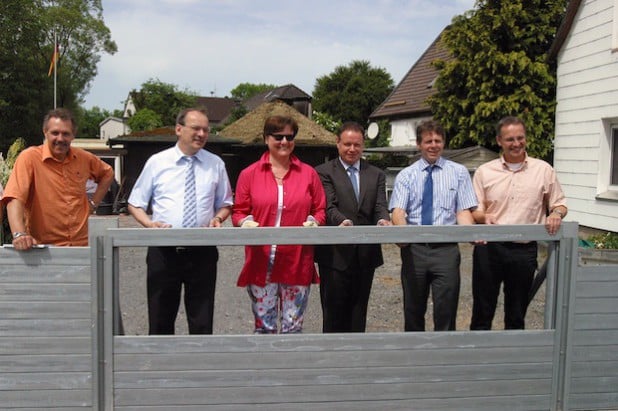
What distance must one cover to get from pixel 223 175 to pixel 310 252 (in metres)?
0.76

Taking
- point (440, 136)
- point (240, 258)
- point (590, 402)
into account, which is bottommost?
point (590, 402)

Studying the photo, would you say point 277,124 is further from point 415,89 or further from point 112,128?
point 112,128

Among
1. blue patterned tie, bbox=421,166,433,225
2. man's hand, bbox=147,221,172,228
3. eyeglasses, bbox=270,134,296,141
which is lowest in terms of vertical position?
man's hand, bbox=147,221,172,228

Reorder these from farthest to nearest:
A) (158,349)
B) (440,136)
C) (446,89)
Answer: (446,89) < (440,136) < (158,349)

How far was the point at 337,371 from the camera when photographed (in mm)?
3189

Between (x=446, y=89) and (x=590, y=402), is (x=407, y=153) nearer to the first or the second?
(x=446, y=89)

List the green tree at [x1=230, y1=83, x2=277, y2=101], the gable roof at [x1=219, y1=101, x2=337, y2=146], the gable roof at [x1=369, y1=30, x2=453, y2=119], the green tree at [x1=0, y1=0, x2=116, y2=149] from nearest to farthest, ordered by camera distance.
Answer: the gable roof at [x1=369, y1=30, x2=453, y2=119] < the gable roof at [x1=219, y1=101, x2=337, y2=146] < the green tree at [x1=0, y1=0, x2=116, y2=149] < the green tree at [x1=230, y1=83, x2=277, y2=101]

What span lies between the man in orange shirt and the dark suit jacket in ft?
5.08

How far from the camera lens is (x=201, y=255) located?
11.7 feet

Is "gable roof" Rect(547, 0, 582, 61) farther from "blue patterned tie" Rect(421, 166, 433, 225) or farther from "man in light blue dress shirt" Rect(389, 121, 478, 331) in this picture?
"blue patterned tie" Rect(421, 166, 433, 225)

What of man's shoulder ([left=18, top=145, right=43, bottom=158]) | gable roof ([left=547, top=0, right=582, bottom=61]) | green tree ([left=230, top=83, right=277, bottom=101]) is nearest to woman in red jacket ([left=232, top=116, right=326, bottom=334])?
man's shoulder ([left=18, top=145, right=43, bottom=158])

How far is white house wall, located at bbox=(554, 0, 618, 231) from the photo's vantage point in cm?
952

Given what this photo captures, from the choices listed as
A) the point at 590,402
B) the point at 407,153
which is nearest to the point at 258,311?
the point at 590,402

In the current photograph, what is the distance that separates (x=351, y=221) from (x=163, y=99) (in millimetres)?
67232
